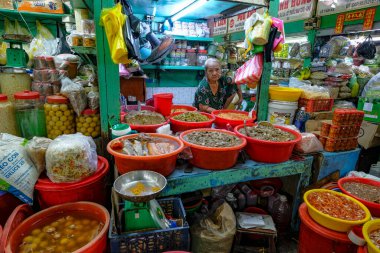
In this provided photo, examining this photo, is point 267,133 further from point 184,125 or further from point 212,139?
point 184,125

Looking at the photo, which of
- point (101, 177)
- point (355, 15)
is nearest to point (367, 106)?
point (355, 15)

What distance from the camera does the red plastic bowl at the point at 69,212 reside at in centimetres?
131

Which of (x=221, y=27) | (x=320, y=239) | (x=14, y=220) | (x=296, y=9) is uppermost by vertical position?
(x=296, y=9)

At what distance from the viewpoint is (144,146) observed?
172 centimetres

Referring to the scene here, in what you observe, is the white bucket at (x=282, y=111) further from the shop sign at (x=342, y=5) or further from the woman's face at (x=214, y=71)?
the shop sign at (x=342, y=5)

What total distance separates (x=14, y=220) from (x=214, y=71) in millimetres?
2792

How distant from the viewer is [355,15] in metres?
4.84

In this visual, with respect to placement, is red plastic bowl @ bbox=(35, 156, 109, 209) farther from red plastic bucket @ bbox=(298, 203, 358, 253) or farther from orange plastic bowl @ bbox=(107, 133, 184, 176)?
red plastic bucket @ bbox=(298, 203, 358, 253)

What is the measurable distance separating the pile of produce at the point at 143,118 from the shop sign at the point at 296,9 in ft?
17.2

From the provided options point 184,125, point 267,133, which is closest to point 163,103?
point 184,125

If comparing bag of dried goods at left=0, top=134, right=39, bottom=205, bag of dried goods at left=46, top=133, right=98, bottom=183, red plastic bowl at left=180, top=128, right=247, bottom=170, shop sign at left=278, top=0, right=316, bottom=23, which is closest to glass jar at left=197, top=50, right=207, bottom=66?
shop sign at left=278, top=0, right=316, bottom=23

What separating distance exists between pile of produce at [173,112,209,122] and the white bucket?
2.73 feet

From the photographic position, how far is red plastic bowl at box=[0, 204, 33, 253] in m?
1.29

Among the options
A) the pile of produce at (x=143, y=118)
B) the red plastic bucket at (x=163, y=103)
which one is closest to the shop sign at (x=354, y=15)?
the red plastic bucket at (x=163, y=103)
